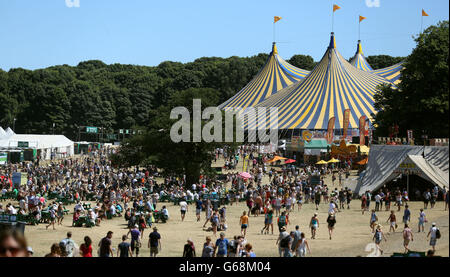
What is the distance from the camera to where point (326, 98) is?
43.5 m

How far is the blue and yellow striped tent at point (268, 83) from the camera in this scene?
53.6 metres

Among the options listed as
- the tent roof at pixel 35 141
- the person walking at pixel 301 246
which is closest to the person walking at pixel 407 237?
the person walking at pixel 301 246

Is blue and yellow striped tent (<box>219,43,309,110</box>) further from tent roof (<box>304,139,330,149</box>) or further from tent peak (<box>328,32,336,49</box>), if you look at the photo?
tent roof (<box>304,139,330,149</box>)

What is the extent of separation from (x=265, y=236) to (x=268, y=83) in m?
41.5

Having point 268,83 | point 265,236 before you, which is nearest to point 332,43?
point 268,83

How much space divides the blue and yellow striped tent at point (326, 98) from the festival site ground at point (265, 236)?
20.4 m

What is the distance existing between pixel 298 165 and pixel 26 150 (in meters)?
22.6

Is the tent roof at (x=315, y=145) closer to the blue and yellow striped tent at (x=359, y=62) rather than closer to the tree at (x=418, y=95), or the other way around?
the tree at (x=418, y=95)

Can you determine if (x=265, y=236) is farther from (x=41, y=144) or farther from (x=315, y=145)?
(x=41, y=144)

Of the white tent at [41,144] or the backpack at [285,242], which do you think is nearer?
the backpack at [285,242]

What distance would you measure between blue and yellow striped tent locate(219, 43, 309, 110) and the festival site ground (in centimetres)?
3223

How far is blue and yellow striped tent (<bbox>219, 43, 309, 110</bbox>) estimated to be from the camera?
53625 mm
